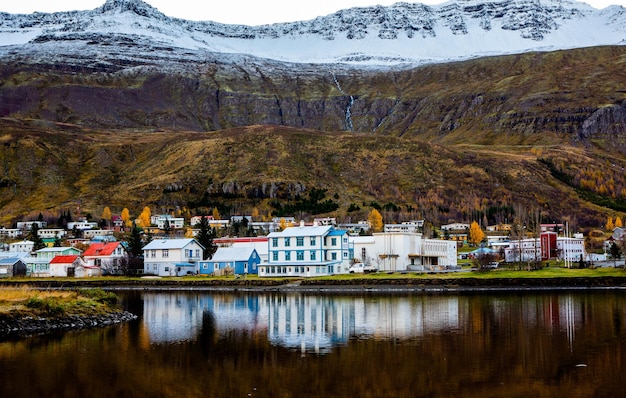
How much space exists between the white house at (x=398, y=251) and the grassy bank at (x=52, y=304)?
145 feet

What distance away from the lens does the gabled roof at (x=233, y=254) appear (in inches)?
3406

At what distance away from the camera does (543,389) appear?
2364cm

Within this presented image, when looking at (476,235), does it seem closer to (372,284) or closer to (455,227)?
(455,227)

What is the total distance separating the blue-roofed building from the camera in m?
81.4

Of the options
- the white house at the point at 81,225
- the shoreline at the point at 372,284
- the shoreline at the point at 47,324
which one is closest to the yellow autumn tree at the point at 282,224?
the white house at the point at 81,225

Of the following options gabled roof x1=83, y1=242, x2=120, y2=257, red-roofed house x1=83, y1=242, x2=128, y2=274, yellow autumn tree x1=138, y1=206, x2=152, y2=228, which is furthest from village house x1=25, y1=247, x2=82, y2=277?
yellow autumn tree x1=138, y1=206, x2=152, y2=228

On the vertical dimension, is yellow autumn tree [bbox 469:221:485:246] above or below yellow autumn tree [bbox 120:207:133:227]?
below

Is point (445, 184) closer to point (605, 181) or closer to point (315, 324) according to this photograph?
point (605, 181)

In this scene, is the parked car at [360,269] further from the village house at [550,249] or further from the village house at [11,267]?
the village house at [11,267]

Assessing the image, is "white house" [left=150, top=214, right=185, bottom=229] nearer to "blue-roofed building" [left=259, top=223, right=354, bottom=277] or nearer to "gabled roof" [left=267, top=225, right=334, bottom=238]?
"gabled roof" [left=267, top=225, right=334, bottom=238]

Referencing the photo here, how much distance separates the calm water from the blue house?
123ft

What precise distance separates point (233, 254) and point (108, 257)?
51.8 ft

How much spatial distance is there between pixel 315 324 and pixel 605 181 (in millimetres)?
159467

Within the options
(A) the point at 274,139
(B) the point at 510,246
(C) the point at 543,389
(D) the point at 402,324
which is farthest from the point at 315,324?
(A) the point at 274,139
